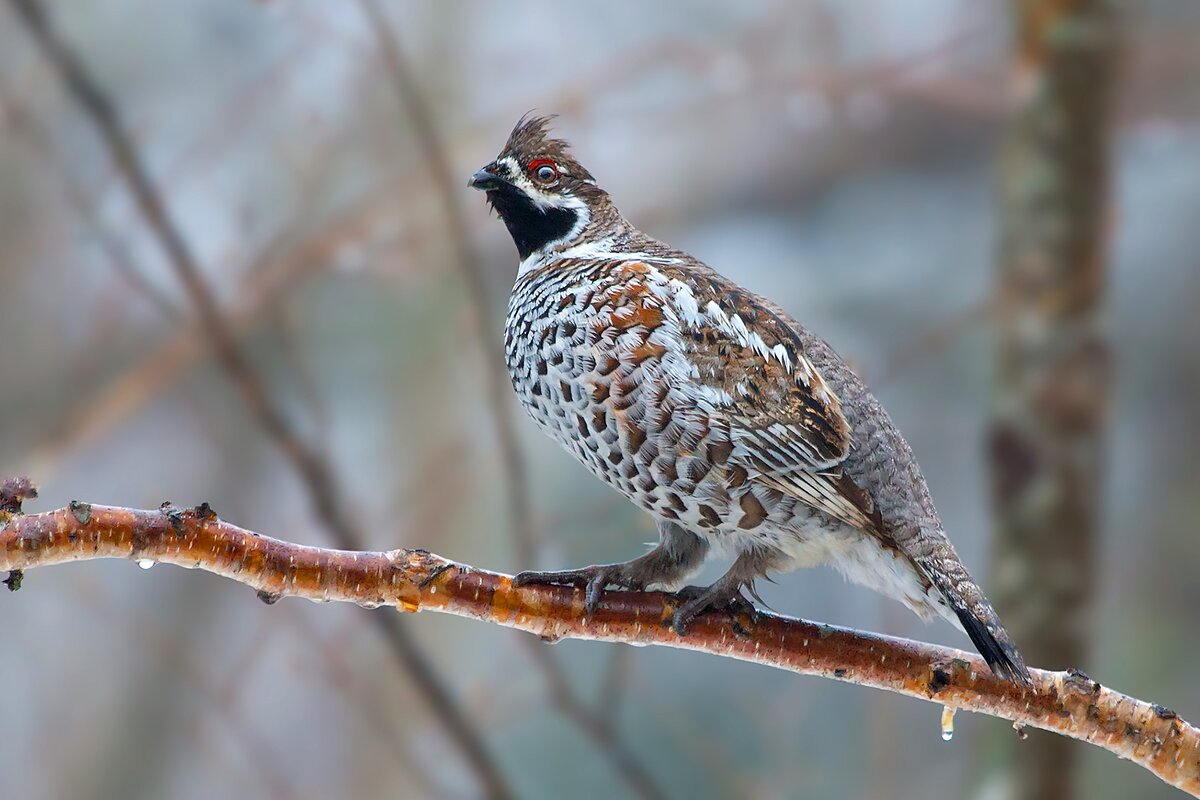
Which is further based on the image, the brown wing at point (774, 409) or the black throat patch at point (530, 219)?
the black throat patch at point (530, 219)

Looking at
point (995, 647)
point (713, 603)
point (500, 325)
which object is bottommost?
point (995, 647)

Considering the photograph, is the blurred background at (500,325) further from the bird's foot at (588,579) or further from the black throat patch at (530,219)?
the bird's foot at (588,579)

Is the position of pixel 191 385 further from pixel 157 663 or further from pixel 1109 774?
pixel 1109 774

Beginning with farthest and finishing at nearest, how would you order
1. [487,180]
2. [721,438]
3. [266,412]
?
[266,412]
[487,180]
[721,438]

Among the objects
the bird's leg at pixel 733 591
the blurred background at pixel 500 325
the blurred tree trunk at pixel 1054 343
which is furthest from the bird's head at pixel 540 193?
the blurred tree trunk at pixel 1054 343

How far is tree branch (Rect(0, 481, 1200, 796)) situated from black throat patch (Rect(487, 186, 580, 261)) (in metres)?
0.91

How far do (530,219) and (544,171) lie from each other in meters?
0.12

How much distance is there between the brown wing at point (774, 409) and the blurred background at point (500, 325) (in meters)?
2.22

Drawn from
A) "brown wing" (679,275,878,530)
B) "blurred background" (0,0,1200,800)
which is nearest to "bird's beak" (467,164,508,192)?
"brown wing" (679,275,878,530)

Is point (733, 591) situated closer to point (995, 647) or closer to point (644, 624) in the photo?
point (644, 624)

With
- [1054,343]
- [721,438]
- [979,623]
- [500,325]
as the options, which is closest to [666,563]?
[721,438]

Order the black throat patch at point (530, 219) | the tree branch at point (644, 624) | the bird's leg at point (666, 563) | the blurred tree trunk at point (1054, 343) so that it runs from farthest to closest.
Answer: the blurred tree trunk at point (1054, 343) → the black throat patch at point (530, 219) → the bird's leg at point (666, 563) → the tree branch at point (644, 624)

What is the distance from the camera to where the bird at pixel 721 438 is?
6.95 feet

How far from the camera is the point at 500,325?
5.42 m
